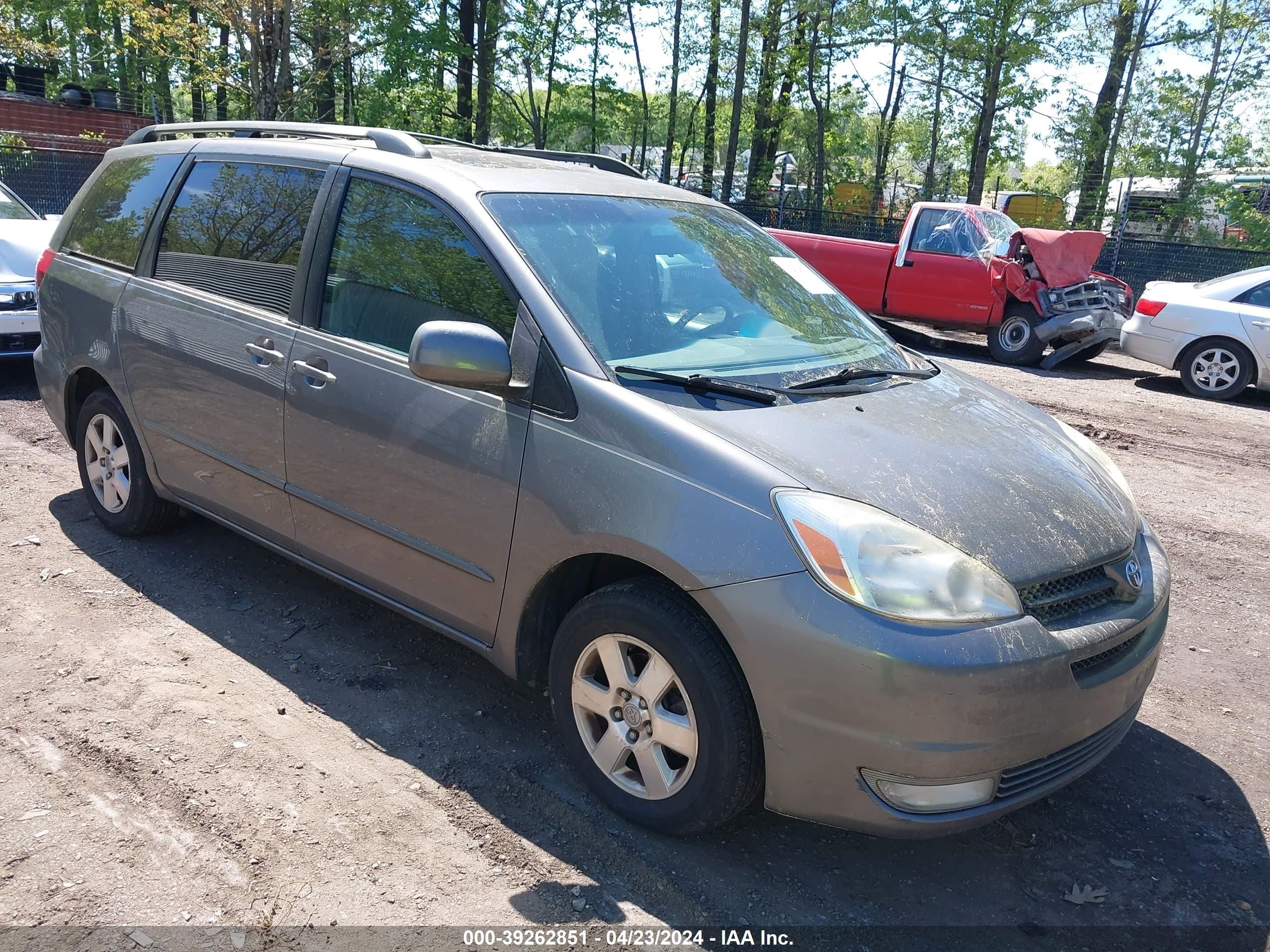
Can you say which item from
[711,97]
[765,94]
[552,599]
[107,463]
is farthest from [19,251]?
[711,97]

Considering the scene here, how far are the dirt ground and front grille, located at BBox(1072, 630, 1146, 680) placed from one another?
0.66 metres

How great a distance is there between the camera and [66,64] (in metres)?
31.6

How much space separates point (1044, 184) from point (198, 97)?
25.0m

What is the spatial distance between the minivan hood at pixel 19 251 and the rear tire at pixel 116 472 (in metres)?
3.75

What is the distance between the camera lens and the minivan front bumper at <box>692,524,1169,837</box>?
2.39m

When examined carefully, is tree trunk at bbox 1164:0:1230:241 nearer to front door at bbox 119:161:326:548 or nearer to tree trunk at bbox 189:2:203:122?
tree trunk at bbox 189:2:203:122

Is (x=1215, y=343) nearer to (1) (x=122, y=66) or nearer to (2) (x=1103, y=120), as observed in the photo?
(2) (x=1103, y=120)

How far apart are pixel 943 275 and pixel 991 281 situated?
0.65 meters

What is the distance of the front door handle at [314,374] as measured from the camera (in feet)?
11.5

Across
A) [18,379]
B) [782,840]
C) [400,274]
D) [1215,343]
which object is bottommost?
[18,379]

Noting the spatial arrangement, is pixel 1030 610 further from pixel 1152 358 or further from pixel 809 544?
pixel 1152 358

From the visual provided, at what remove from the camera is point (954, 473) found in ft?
9.30

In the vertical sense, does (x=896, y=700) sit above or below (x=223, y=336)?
below

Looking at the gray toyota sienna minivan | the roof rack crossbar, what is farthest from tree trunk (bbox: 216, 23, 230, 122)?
the gray toyota sienna minivan
